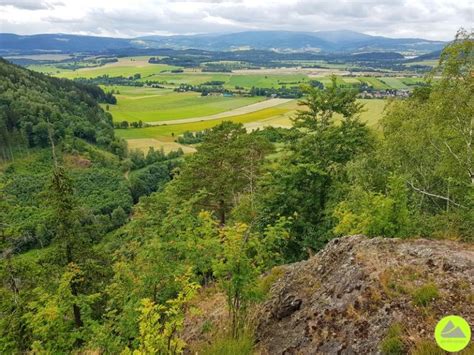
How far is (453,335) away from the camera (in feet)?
17.2

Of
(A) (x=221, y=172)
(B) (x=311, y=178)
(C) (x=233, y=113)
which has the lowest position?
(C) (x=233, y=113)

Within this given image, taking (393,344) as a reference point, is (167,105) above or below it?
below

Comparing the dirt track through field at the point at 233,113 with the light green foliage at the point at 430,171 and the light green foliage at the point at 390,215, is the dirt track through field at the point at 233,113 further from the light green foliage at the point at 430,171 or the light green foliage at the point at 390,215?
the light green foliage at the point at 390,215

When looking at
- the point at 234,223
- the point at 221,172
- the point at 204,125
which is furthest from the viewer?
the point at 204,125

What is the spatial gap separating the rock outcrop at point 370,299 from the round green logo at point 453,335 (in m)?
0.97

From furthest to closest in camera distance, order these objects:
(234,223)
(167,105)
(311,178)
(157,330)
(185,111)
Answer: (167,105)
(185,111)
(311,178)
(234,223)
(157,330)

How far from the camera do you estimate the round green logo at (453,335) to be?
5129 millimetres

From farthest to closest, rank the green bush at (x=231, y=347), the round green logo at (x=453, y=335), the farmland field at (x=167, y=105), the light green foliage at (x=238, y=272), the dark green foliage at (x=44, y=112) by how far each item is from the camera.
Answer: the farmland field at (x=167, y=105) → the dark green foliage at (x=44, y=112) → the light green foliage at (x=238, y=272) → the green bush at (x=231, y=347) → the round green logo at (x=453, y=335)

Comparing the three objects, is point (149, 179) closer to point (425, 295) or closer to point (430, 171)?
point (430, 171)

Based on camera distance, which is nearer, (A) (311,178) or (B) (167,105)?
(A) (311,178)

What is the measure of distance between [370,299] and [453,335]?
9.39 feet

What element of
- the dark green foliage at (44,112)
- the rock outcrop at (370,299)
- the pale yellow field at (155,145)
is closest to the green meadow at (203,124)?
the pale yellow field at (155,145)

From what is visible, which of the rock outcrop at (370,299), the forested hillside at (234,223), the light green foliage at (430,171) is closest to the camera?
the rock outcrop at (370,299)

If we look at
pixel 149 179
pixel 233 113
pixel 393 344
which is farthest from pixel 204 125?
pixel 393 344
